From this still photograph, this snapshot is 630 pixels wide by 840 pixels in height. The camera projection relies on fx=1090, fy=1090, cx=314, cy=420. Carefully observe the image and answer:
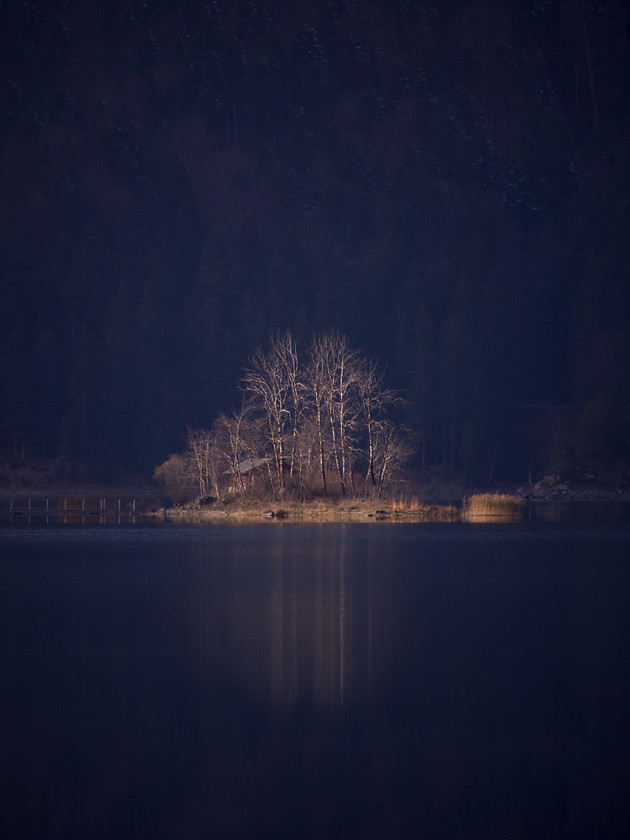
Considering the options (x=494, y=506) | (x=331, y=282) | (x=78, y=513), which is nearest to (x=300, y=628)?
(x=494, y=506)

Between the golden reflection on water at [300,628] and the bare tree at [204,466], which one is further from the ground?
the bare tree at [204,466]

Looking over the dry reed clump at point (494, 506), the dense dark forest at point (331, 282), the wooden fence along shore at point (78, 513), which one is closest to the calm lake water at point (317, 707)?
the dry reed clump at point (494, 506)

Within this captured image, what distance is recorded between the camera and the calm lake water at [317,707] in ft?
37.5

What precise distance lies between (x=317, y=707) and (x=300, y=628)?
6.43 metres

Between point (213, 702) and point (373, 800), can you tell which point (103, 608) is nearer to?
point (213, 702)

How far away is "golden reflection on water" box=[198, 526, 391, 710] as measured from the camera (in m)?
16.7

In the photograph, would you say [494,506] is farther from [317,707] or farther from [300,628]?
[317,707]

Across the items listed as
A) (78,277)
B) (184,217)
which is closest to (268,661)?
(78,277)

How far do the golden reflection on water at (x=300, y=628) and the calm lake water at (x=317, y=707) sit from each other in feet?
0.25

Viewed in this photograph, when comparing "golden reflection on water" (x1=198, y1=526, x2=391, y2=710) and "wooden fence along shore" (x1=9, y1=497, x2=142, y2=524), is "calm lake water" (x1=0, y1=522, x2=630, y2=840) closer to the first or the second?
"golden reflection on water" (x1=198, y1=526, x2=391, y2=710)

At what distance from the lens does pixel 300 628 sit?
21672 mm

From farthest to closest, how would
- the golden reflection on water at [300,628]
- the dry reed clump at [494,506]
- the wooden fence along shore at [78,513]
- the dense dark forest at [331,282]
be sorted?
the dense dark forest at [331,282]
the wooden fence along shore at [78,513]
the dry reed clump at [494,506]
the golden reflection on water at [300,628]

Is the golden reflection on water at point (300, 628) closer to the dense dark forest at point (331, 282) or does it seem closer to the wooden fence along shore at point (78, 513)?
the wooden fence along shore at point (78, 513)

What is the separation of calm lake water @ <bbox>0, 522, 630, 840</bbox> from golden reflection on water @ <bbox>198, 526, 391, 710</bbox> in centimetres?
8
